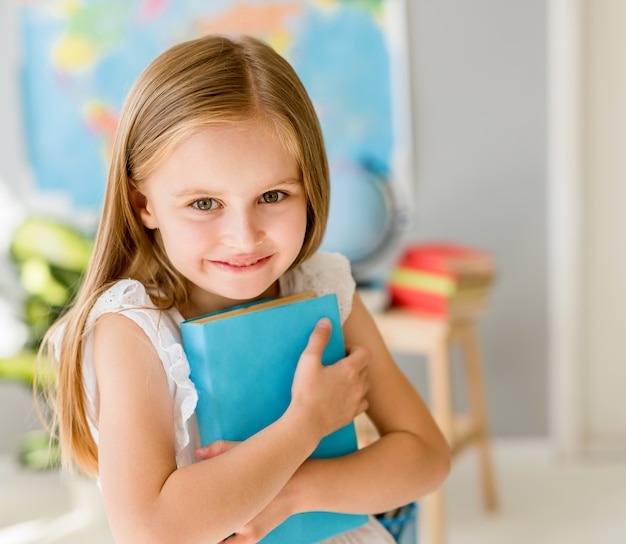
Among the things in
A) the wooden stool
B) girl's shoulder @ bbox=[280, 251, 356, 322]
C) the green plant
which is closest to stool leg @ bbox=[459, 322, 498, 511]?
the wooden stool

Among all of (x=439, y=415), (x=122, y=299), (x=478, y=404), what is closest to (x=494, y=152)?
(x=478, y=404)

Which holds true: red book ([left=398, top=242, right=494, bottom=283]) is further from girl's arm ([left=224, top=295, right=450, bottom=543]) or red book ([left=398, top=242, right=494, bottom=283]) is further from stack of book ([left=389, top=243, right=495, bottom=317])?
girl's arm ([left=224, top=295, right=450, bottom=543])

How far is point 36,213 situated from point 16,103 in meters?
0.40

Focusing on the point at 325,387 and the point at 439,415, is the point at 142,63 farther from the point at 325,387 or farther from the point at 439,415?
the point at 325,387

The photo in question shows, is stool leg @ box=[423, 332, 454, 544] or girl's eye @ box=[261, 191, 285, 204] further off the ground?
girl's eye @ box=[261, 191, 285, 204]

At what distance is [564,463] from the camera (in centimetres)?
284

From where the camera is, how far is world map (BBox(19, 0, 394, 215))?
2701 millimetres

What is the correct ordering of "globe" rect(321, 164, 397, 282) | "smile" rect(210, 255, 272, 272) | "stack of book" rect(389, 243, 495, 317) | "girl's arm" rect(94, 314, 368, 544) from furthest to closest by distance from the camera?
1. "globe" rect(321, 164, 397, 282)
2. "stack of book" rect(389, 243, 495, 317)
3. "smile" rect(210, 255, 272, 272)
4. "girl's arm" rect(94, 314, 368, 544)

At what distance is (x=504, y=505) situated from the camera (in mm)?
2557

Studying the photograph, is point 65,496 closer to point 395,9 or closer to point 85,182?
point 85,182

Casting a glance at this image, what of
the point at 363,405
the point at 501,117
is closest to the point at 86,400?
the point at 363,405

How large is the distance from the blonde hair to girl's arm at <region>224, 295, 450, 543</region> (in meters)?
0.18

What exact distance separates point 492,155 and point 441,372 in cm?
94

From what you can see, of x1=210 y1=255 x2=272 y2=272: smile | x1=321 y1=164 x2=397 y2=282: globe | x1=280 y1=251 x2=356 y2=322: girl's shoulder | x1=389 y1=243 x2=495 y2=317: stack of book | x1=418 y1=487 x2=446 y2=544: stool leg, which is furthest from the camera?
x1=321 y1=164 x2=397 y2=282: globe
